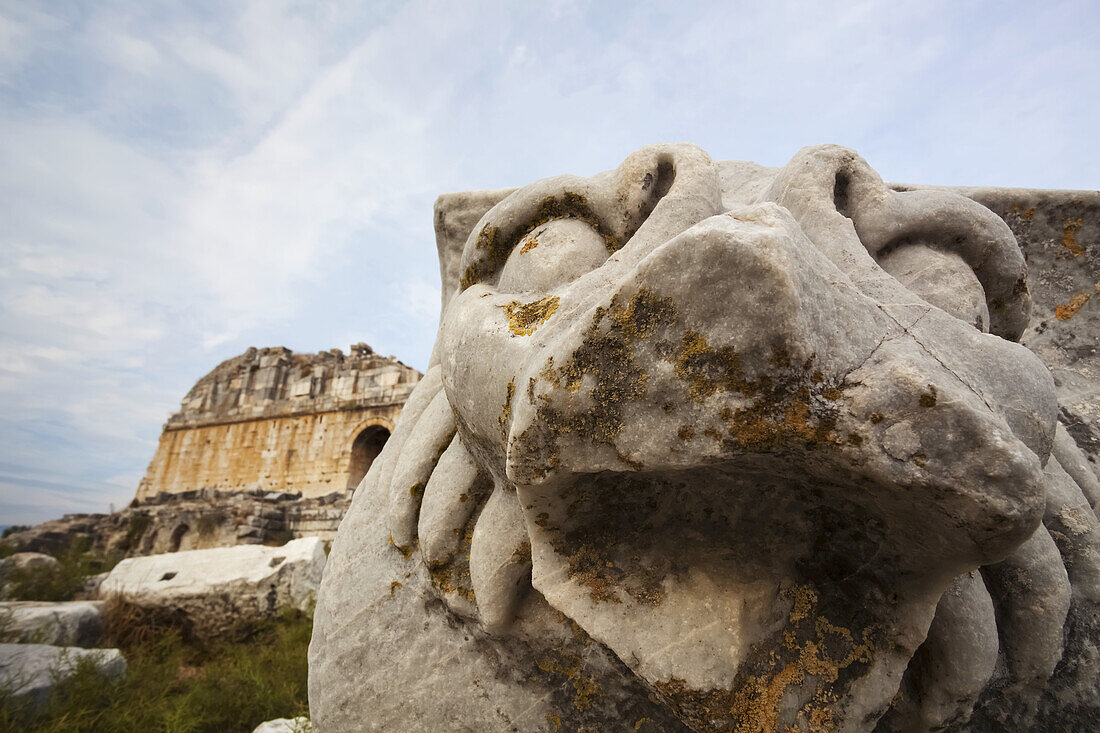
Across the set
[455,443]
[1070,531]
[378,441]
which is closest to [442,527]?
[455,443]

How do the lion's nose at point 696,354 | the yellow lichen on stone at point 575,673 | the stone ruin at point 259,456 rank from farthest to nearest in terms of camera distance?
the stone ruin at point 259,456 < the yellow lichen on stone at point 575,673 < the lion's nose at point 696,354

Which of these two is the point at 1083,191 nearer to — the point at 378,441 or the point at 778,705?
the point at 778,705

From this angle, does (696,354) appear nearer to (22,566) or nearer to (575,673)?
(575,673)

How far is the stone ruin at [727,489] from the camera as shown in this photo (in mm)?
741

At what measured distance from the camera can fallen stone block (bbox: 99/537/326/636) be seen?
17.4ft

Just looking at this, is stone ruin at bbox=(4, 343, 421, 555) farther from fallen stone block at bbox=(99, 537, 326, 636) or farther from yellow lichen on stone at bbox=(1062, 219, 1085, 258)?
yellow lichen on stone at bbox=(1062, 219, 1085, 258)

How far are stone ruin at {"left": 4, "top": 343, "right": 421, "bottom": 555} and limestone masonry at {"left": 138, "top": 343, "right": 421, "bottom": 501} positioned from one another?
3cm

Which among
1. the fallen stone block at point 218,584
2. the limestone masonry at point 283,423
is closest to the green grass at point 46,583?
the fallen stone block at point 218,584

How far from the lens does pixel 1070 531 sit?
1.30m

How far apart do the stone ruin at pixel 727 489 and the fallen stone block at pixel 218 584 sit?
4.47 metres

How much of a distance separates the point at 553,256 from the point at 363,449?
1376 cm

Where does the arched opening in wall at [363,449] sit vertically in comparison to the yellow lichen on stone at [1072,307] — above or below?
above

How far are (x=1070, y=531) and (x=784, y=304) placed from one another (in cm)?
112

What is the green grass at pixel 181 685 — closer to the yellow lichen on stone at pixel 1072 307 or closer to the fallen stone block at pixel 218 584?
the fallen stone block at pixel 218 584
